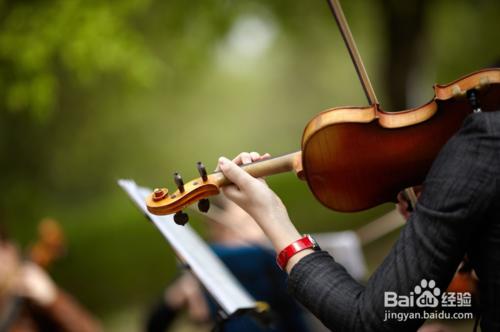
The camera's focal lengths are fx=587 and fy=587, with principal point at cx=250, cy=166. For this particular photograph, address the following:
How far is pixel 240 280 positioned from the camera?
111 inches

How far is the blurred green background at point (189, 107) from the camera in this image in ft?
18.9

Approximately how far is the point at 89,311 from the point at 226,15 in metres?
3.57

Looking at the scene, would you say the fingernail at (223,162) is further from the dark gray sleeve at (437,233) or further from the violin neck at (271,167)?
the dark gray sleeve at (437,233)

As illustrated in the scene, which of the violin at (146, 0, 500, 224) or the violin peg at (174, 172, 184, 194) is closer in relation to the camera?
the violin at (146, 0, 500, 224)

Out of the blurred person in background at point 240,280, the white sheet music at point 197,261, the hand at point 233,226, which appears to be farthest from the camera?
the hand at point 233,226

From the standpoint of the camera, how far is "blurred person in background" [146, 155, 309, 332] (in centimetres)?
277

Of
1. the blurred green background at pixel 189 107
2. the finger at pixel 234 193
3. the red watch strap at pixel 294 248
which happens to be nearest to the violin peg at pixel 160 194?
the finger at pixel 234 193

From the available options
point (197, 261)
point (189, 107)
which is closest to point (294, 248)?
point (197, 261)

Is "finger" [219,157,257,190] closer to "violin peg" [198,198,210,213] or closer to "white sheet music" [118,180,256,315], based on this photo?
"violin peg" [198,198,210,213]

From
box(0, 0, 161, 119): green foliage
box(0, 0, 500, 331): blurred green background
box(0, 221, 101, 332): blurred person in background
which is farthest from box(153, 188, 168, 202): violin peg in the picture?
box(0, 0, 500, 331): blurred green background

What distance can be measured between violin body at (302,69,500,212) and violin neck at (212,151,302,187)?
59 mm

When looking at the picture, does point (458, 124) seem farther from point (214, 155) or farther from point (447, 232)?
point (214, 155)

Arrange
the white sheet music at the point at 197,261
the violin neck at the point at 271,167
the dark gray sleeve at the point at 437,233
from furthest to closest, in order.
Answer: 1. the white sheet music at the point at 197,261
2. the violin neck at the point at 271,167
3. the dark gray sleeve at the point at 437,233

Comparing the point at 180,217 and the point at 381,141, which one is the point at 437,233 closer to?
the point at 381,141
